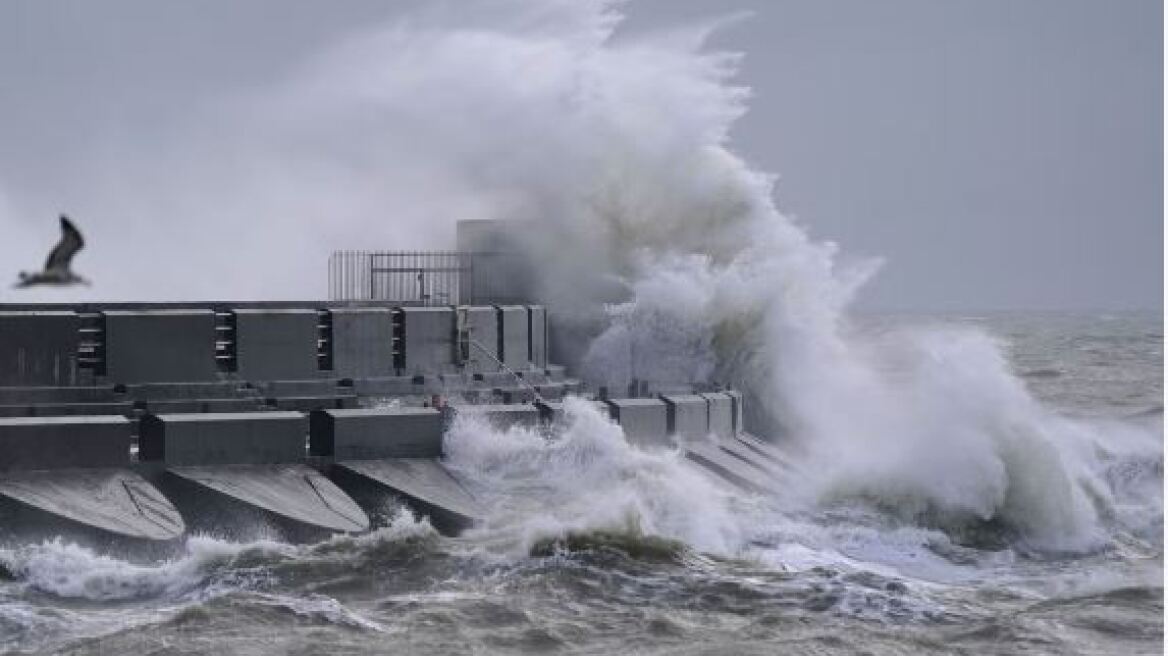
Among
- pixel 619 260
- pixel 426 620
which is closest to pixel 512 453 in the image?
pixel 426 620

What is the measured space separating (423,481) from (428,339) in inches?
95.2

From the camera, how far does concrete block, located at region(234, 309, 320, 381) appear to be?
18.4 m

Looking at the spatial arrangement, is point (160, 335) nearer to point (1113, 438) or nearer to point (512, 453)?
point (512, 453)

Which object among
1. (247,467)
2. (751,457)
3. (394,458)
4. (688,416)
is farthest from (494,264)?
(247,467)

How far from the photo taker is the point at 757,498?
19.2 metres

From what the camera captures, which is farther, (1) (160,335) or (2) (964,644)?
(1) (160,335)

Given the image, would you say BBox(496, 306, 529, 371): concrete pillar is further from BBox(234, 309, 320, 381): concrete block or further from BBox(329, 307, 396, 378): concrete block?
BBox(234, 309, 320, 381): concrete block

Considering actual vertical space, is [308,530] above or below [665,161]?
below

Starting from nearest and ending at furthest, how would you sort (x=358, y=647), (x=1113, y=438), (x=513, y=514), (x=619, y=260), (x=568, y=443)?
(x=358, y=647) → (x=513, y=514) → (x=568, y=443) → (x=619, y=260) → (x=1113, y=438)

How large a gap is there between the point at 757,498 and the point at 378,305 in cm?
374

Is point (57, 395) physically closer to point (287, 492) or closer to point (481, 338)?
point (287, 492)

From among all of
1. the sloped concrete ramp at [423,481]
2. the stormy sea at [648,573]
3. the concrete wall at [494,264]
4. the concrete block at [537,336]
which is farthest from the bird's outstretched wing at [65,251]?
the concrete wall at [494,264]

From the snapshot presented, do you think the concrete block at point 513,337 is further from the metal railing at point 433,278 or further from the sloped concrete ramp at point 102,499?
the sloped concrete ramp at point 102,499

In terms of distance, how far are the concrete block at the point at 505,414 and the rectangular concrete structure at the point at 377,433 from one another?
1.26ft
